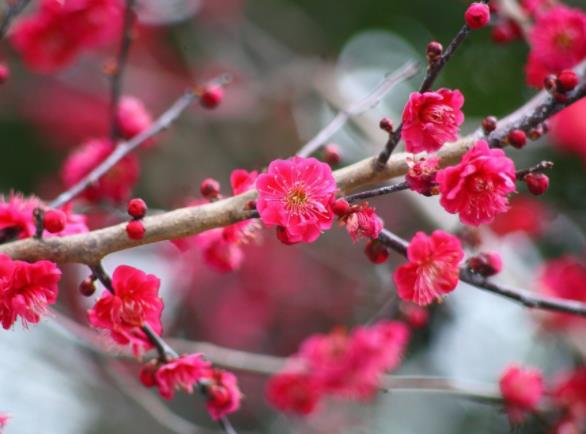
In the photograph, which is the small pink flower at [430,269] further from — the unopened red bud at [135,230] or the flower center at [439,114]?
the unopened red bud at [135,230]

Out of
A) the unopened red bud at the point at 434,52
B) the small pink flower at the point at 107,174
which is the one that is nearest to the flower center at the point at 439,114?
the unopened red bud at the point at 434,52

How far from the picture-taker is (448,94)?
4.51 feet

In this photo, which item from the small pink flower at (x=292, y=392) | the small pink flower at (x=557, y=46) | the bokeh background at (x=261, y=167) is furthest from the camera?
the bokeh background at (x=261, y=167)

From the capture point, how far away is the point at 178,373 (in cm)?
158

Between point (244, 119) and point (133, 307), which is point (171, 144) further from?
point (133, 307)

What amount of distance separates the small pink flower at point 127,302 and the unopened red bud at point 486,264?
633mm

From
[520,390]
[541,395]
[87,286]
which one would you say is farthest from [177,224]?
[541,395]

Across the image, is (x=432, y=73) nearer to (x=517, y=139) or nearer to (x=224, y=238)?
(x=517, y=139)

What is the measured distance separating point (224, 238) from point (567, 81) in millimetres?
754

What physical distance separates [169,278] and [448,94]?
3203mm

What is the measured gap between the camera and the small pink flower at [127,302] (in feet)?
4.85

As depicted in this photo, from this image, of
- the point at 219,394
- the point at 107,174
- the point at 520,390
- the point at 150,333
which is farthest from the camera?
the point at 520,390

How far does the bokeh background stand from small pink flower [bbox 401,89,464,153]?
1878 mm

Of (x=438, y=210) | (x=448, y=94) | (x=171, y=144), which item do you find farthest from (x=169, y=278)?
(x=448, y=94)
